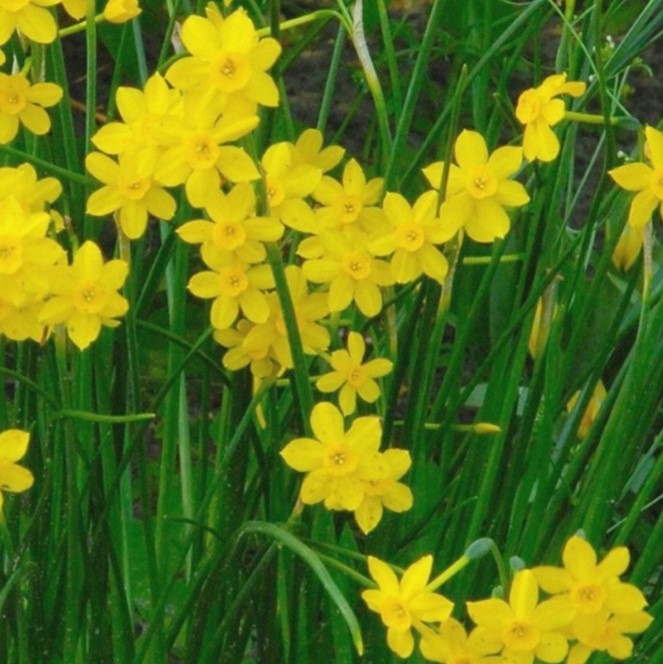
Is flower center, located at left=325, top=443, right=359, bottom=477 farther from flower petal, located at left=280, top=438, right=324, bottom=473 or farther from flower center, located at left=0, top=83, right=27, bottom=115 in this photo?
flower center, located at left=0, top=83, right=27, bottom=115

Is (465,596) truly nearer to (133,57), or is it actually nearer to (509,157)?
(509,157)

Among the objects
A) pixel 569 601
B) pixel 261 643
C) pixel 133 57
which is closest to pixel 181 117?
pixel 569 601

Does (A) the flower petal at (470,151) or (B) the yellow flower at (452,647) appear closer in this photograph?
(B) the yellow flower at (452,647)

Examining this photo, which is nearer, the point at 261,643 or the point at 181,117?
the point at 181,117

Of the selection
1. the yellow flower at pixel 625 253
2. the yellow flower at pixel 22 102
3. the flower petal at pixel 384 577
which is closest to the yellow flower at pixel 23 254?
the yellow flower at pixel 22 102

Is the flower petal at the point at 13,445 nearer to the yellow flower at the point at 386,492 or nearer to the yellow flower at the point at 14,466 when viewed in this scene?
the yellow flower at the point at 14,466

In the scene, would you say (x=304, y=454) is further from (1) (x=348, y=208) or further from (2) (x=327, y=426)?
(1) (x=348, y=208)
